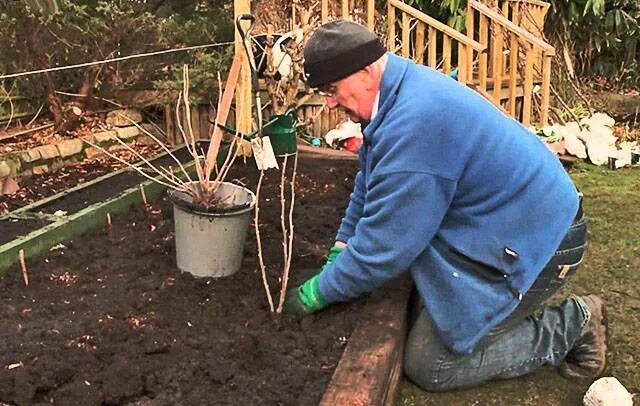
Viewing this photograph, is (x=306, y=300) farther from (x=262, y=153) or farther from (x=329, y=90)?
(x=262, y=153)

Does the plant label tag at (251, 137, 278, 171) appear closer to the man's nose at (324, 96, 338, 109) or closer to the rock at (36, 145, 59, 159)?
the rock at (36, 145, 59, 159)

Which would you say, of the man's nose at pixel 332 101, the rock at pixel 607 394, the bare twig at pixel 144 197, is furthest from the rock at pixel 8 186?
the rock at pixel 607 394

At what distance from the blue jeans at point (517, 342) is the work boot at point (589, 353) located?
0.03 meters

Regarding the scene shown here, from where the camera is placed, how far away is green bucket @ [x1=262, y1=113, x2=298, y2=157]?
16.6 ft

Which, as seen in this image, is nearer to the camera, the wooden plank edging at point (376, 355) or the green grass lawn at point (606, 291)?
the wooden plank edging at point (376, 355)

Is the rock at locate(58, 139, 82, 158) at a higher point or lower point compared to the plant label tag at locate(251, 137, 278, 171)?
lower

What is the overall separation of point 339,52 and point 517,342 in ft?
3.77

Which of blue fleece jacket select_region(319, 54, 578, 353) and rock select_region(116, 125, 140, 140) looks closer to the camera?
blue fleece jacket select_region(319, 54, 578, 353)

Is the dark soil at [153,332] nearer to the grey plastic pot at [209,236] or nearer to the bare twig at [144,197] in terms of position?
the grey plastic pot at [209,236]

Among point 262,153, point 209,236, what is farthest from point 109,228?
point 262,153

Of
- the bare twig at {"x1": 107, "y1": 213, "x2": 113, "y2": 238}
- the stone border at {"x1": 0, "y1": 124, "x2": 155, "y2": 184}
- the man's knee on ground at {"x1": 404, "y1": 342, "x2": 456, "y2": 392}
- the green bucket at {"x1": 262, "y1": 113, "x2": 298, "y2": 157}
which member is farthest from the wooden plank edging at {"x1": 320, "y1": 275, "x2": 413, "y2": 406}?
the green bucket at {"x1": 262, "y1": 113, "x2": 298, "y2": 157}

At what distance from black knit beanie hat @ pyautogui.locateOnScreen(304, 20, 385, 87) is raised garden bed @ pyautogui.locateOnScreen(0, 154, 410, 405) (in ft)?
2.81

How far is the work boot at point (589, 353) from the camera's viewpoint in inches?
104

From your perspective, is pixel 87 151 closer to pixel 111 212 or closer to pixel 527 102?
pixel 111 212
